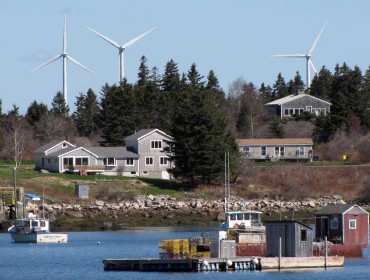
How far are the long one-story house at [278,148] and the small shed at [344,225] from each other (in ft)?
212

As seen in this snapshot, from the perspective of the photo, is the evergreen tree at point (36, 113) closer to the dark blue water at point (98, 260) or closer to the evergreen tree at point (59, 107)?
the evergreen tree at point (59, 107)

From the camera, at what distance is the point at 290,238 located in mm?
58438

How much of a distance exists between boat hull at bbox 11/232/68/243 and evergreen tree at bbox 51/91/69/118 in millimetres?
65933

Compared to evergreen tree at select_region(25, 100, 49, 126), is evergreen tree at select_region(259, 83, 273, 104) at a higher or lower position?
higher

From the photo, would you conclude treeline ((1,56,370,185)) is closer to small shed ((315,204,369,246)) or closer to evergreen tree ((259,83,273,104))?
evergreen tree ((259,83,273,104))

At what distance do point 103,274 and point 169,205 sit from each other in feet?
153

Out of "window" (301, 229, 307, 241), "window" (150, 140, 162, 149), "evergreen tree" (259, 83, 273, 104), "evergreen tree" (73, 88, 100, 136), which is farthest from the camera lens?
"evergreen tree" (259, 83, 273, 104)

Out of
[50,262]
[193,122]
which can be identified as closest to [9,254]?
[50,262]

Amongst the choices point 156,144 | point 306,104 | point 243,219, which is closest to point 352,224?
point 243,219

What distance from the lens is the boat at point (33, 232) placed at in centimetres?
8331

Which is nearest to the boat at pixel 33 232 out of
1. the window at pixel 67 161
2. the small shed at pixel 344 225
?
the small shed at pixel 344 225

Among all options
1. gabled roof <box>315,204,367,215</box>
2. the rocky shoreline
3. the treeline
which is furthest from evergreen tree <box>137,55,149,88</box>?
gabled roof <box>315,204,367,215</box>

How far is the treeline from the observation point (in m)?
115

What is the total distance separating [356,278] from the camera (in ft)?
185
